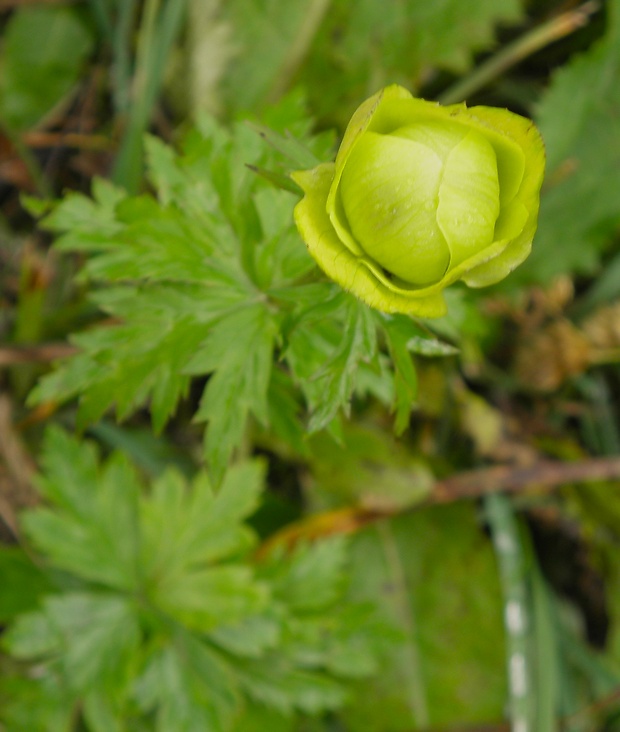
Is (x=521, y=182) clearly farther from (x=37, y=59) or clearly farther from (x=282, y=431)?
(x=37, y=59)

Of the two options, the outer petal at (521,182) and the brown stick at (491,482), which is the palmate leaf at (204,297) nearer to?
the outer petal at (521,182)

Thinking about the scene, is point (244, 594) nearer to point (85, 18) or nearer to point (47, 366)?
point (47, 366)

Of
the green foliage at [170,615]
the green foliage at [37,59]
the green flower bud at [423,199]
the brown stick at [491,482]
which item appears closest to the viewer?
the green flower bud at [423,199]

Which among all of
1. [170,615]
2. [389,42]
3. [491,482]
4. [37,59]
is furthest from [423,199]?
[37,59]

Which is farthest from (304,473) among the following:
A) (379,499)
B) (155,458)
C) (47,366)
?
(47,366)

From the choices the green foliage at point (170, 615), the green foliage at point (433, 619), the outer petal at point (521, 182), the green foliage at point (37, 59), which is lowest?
the green foliage at point (433, 619)

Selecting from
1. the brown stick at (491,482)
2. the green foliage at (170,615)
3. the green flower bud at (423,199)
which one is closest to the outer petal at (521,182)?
the green flower bud at (423,199)

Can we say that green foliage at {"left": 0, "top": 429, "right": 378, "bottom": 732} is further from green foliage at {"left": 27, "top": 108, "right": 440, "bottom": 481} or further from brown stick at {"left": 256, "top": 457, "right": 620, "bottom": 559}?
green foliage at {"left": 27, "top": 108, "right": 440, "bottom": 481}
